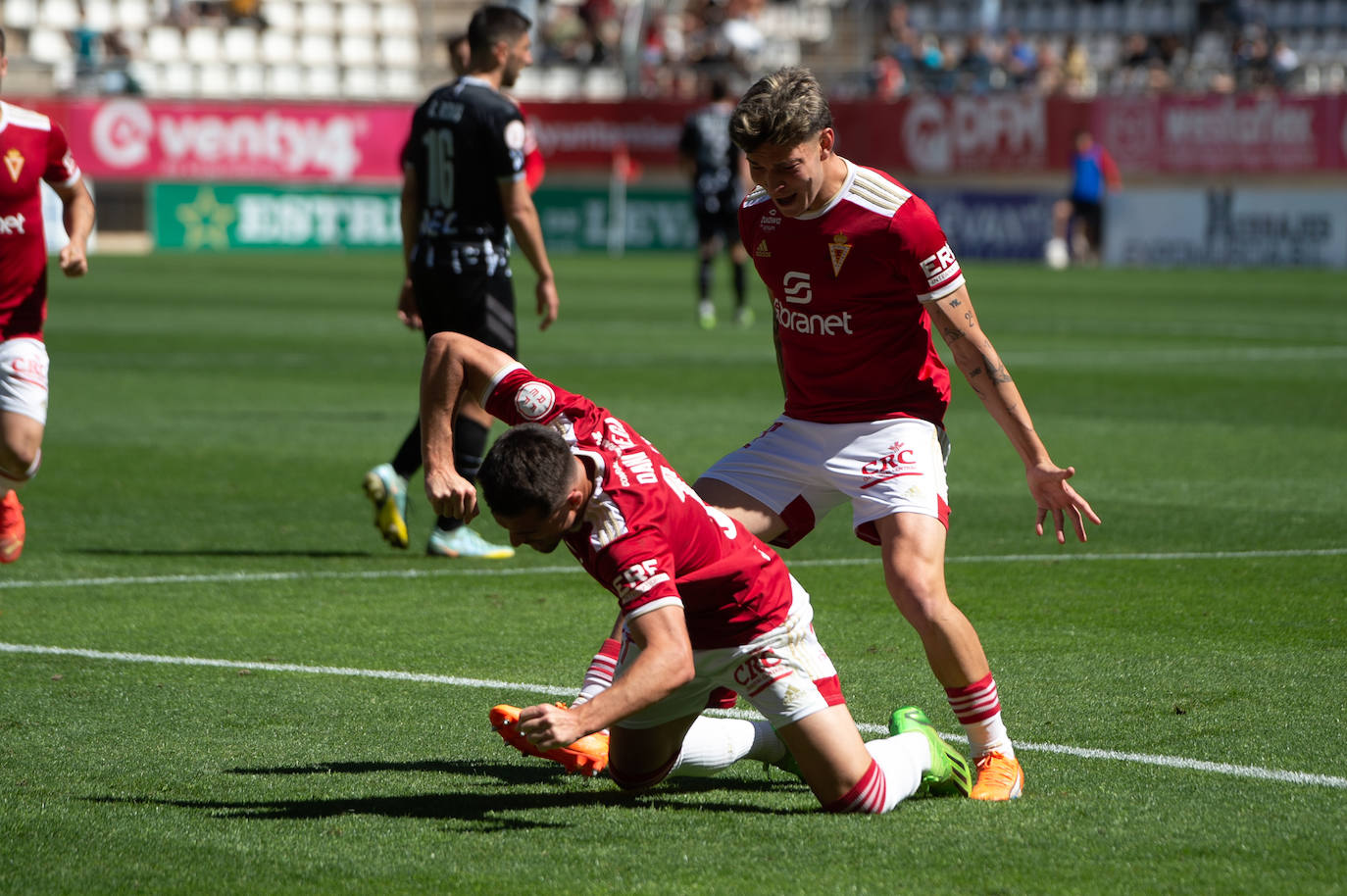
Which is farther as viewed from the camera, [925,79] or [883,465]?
[925,79]

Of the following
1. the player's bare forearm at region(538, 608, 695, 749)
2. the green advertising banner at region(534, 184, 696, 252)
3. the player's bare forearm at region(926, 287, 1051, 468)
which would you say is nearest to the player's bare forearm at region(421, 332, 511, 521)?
the player's bare forearm at region(538, 608, 695, 749)

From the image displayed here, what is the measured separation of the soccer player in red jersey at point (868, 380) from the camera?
16.3 feet

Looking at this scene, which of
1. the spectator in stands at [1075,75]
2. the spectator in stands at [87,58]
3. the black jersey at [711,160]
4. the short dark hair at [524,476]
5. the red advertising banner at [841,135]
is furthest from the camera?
the spectator in stands at [1075,75]

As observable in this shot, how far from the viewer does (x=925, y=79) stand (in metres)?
40.8

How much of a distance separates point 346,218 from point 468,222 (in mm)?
32257

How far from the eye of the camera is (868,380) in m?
5.43

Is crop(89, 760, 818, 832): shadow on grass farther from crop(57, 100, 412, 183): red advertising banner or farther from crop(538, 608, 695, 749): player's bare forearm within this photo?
crop(57, 100, 412, 183): red advertising banner

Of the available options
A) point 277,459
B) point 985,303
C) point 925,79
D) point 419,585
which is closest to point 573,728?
point 419,585

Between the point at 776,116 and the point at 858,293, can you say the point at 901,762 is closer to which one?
the point at 858,293

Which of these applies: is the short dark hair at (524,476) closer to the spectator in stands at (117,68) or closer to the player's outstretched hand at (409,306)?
the player's outstretched hand at (409,306)

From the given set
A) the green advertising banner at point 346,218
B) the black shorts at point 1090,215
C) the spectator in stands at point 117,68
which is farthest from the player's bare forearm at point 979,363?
the spectator in stands at point 117,68

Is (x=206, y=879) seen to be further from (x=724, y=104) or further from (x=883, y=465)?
(x=724, y=104)

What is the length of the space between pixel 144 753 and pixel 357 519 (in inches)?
177

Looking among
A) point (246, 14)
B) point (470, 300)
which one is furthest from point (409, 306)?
point (246, 14)
